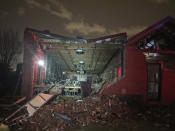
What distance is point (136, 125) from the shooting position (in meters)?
5.84

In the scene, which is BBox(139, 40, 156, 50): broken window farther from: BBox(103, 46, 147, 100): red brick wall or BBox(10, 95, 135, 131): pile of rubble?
BBox(10, 95, 135, 131): pile of rubble

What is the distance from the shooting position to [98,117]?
648cm

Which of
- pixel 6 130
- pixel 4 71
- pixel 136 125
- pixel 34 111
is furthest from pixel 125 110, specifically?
pixel 4 71

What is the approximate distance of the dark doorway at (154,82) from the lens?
29.2ft

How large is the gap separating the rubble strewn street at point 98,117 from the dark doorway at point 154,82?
43.5 inches

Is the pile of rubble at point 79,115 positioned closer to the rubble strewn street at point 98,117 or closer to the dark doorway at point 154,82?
the rubble strewn street at point 98,117

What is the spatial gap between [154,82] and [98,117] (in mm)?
5642

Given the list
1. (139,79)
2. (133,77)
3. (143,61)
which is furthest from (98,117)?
(143,61)

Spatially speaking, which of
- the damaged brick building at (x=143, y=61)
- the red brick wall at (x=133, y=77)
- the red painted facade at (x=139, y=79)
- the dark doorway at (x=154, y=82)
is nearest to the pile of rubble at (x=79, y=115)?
the red brick wall at (x=133, y=77)

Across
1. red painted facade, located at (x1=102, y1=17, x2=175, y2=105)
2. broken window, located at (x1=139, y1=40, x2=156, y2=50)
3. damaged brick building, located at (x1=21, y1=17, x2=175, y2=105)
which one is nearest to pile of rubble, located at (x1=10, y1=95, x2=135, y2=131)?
red painted facade, located at (x1=102, y1=17, x2=175, y2=105)

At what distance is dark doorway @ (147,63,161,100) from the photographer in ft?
29.2

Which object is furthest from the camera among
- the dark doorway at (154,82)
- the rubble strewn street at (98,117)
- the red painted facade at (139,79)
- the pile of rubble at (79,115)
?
the dark doorway at (154,82)

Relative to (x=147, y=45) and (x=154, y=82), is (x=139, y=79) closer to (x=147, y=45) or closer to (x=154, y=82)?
(x=154, y=82)

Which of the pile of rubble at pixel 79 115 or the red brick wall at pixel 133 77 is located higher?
the red brick wall at pixel 133 77
